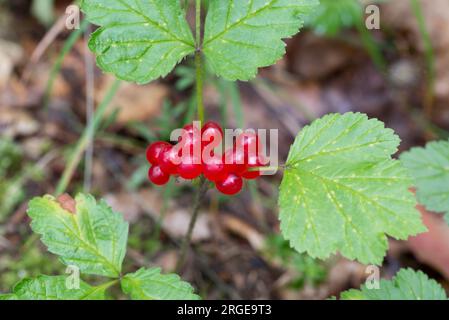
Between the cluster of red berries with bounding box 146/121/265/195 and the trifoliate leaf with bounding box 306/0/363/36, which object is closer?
the cluster of red berries with bounding box 146/121/265/195

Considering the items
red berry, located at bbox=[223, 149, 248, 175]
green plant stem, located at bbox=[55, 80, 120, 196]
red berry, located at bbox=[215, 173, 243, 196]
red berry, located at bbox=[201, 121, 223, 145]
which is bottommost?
red berry, located at bbox=[215, 173, 243, 196]

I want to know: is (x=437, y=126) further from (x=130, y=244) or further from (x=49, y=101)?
(x=49, y=101)

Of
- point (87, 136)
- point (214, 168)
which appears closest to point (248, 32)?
point (214, 168)

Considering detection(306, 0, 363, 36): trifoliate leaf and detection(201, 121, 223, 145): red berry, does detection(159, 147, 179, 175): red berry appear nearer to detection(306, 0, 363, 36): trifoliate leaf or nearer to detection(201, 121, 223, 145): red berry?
detection(201, 121, 223, 145): red berry

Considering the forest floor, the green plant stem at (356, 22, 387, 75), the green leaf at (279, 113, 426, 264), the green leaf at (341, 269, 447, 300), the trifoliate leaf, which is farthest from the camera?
the green plant stem at (356, 22, 387, 75)

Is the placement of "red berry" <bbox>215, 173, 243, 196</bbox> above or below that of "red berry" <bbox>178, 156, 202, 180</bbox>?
below

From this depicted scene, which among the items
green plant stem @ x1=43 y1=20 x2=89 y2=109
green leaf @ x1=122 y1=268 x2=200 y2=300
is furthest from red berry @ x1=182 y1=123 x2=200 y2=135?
green plant stem @ x1=43 y1=20 x2=89 y2=109

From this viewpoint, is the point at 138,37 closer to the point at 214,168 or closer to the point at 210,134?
the point at 210,134
